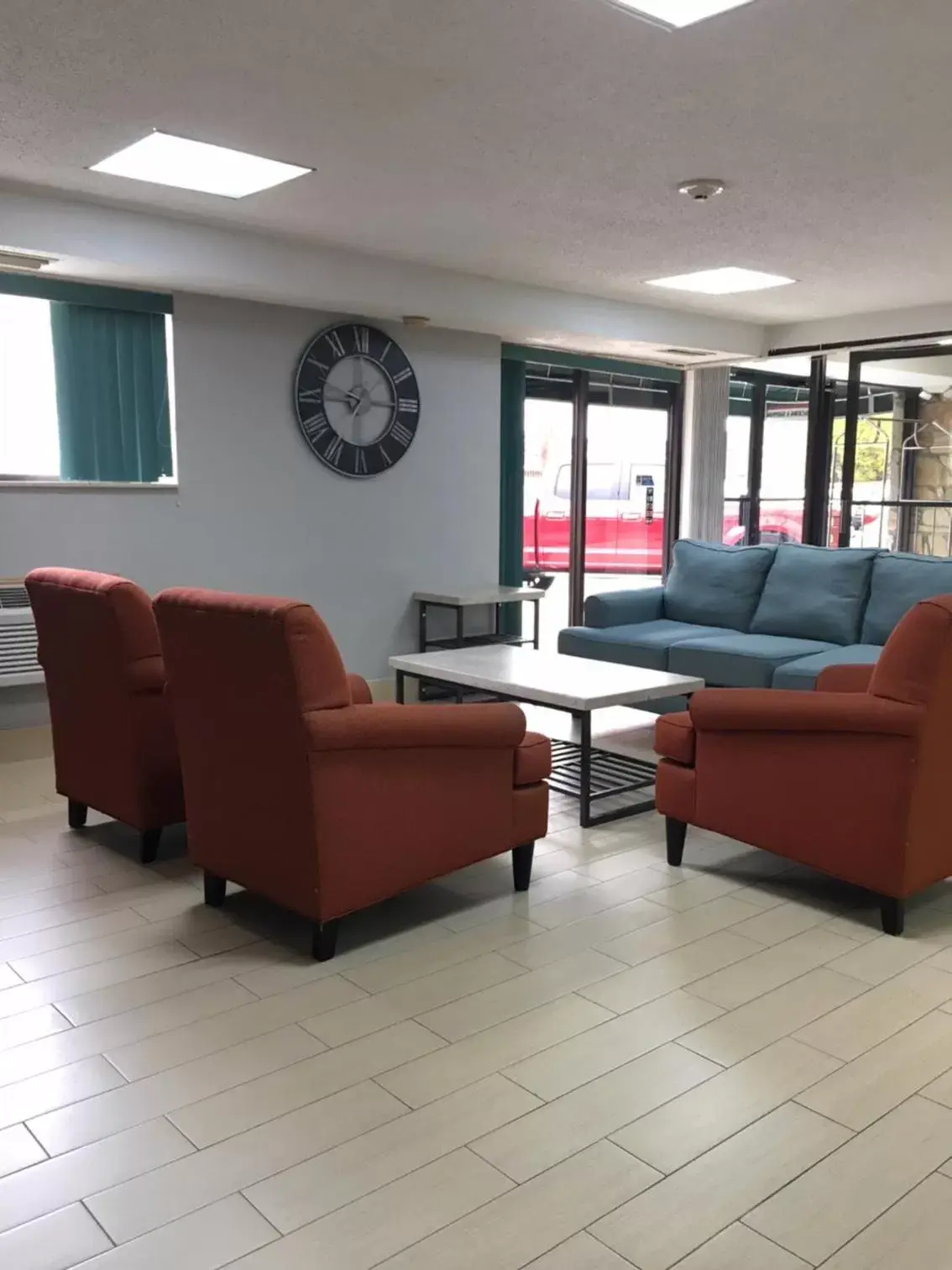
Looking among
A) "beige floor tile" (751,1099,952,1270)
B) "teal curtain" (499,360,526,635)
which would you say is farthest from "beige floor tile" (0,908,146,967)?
"teal curtain" (499,360,526,635)

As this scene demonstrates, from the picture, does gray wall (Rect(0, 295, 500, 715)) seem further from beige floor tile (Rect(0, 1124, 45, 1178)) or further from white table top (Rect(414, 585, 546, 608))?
beige floor tile (Rect(0, 1124, 45, 1178))

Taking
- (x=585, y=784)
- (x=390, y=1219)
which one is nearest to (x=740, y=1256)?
(x=390, y=1219)

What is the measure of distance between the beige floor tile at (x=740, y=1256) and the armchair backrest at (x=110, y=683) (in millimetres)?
2204

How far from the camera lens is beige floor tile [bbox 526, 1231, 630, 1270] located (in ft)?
5.35

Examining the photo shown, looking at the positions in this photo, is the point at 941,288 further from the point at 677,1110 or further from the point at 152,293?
the point at 677,1110

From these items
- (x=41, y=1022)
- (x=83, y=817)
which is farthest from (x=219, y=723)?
(x=83, y=817)

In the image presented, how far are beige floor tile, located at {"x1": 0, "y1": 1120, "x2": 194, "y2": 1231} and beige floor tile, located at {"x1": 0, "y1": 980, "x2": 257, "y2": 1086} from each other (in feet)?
1.10

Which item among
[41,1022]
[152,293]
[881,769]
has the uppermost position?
[152,293]

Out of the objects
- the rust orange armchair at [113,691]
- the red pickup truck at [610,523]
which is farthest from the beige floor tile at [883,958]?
the red pickup truck at [610,523]

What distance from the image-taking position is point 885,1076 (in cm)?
219

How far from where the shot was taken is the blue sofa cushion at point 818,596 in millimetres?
5223

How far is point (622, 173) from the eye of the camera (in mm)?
3631

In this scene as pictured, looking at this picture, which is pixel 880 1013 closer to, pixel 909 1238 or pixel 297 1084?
pixel 909 1238

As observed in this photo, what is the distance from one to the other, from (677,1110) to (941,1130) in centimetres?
51
